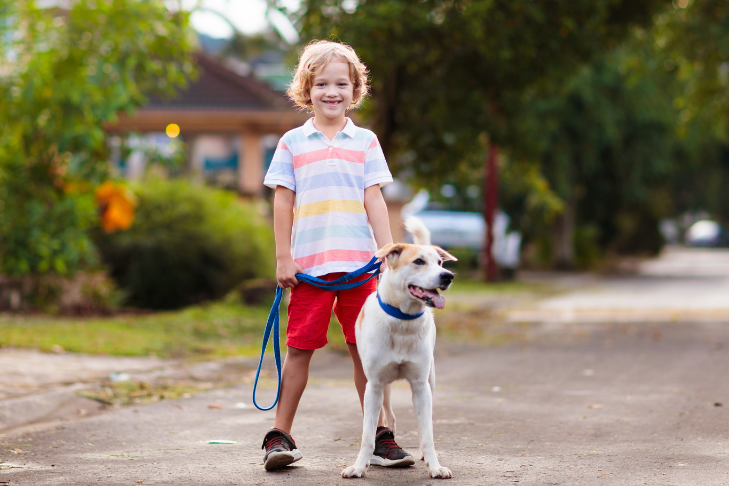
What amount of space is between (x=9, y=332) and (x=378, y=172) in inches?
227

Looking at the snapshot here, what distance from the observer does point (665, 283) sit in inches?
901

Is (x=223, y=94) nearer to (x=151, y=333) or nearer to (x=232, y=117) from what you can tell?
(x=232, y=117)

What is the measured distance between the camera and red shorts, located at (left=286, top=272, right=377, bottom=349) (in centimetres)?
462

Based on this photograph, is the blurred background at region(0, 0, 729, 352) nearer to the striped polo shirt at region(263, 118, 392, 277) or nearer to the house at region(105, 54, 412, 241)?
the house at region(105, 54, 412, 241)

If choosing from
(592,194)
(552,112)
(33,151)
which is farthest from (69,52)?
(592,194)

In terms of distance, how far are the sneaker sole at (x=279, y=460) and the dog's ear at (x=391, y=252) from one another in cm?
108

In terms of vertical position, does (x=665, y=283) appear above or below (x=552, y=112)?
below

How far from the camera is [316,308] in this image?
462 cm

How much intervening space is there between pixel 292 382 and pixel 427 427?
83cm

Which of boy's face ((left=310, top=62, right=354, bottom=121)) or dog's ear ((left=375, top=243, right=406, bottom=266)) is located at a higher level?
boy's face ((left=310, top=62, right=354, bottom=121))

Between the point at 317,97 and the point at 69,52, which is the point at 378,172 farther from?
the point at 69,52

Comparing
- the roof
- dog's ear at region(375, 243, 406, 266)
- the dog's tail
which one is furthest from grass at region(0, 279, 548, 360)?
the roof

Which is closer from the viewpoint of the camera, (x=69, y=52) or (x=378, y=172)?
(x=378, y=172)

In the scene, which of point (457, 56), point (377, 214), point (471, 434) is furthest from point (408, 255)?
point (457, 56)
